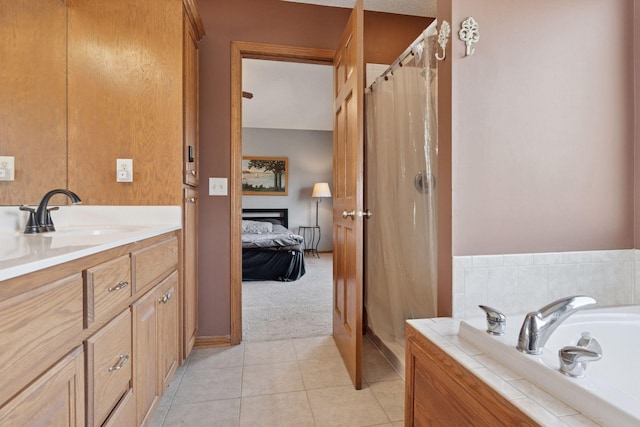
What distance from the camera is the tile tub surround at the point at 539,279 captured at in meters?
1.24

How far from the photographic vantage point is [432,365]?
3.26ft

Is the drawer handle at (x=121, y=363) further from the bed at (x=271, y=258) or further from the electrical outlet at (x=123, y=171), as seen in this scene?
the bed at (x=271, y=258)

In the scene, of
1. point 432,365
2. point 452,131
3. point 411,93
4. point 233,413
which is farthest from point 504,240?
point 233,413

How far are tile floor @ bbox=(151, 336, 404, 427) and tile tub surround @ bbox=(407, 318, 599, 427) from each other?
2.21ft

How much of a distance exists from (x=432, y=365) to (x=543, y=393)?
316 millimetres

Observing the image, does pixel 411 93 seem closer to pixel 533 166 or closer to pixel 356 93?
pixel 356 93

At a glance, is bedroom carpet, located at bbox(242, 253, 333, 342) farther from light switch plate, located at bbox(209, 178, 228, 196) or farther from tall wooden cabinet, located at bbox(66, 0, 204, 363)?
light switch plate, located at bbox(209, 178, 228, 196)

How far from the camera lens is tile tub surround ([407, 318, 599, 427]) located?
25.2 inches

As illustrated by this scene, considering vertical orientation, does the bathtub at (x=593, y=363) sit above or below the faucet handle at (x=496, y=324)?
below

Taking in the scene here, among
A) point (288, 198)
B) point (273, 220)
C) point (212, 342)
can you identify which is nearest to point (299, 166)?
point (288, 198)

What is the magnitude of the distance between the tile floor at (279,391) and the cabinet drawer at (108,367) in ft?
1.88

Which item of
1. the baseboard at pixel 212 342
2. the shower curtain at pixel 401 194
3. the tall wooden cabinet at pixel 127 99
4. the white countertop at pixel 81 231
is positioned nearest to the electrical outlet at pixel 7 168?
the white countertop at pixel 81 231

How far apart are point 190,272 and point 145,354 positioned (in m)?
0.76

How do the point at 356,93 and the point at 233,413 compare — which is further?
the point at 356,93
